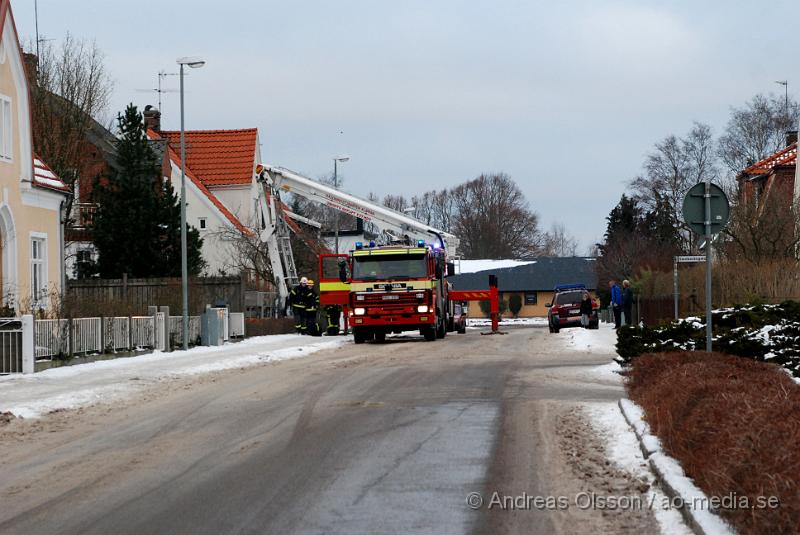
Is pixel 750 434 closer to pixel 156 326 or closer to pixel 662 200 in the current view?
pixel 156 326

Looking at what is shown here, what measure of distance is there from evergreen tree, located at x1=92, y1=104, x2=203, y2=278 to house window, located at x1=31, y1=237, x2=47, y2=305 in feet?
31.5

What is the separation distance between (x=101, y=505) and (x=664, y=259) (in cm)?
5888

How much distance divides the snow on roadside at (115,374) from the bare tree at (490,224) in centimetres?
8305

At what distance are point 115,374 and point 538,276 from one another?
8649 centimetres

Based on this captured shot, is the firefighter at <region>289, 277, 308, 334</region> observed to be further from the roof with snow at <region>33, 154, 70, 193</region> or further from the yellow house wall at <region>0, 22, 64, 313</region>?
the yellow house wall at <region>0, 22, 64, 313</region>

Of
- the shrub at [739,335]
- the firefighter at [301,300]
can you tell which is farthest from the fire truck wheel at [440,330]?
the shrub at [739,335]

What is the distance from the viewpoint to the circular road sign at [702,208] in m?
16.2

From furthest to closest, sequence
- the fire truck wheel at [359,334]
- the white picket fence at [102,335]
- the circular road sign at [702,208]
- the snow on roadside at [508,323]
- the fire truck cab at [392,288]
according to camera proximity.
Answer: the snow on roadside at [508,323]
the fire truck wheel at [359,334]
the fire truck cab at [392,288]
the white picket fence at [102,335]
the circular road sign at [702,208]

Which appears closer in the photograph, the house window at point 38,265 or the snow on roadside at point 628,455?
the snow on roadside at point 628,455

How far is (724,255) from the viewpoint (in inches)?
1451

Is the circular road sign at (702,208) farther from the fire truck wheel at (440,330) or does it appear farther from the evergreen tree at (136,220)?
the evergreen tree at (136,220)

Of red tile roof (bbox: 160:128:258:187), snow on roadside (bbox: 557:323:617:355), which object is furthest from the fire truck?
red tile roof (bbox: 160:128:258:187)

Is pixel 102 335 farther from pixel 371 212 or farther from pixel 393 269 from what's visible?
pixel 371 212

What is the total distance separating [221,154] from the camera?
211 ft
